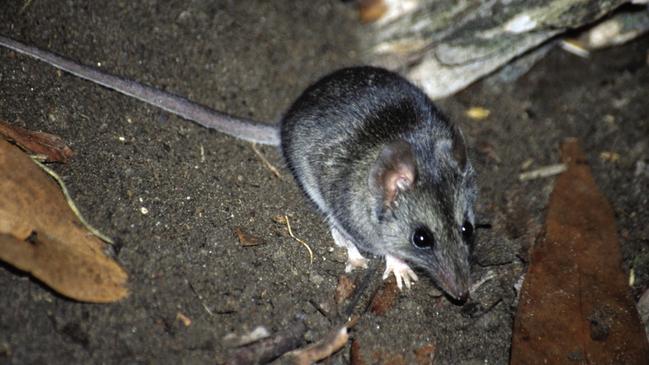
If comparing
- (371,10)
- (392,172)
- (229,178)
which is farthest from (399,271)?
(371,10)

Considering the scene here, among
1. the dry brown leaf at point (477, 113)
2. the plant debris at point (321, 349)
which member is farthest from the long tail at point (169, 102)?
the dry brown leaf at point (477, 113)

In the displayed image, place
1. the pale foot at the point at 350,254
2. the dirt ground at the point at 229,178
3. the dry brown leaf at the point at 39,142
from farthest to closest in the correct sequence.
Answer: the pale foot at the point at 350,254 → the dry brown leaf at the point at 39,142 → the dirt ground at the point at 229,178

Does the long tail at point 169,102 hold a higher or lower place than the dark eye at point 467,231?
higher

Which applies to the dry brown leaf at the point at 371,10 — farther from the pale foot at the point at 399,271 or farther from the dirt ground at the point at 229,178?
the pale foot at the point at 399,271

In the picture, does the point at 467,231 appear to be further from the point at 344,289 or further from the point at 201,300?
the point at 201,300

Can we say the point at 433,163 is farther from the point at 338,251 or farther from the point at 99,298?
the point at 99,298

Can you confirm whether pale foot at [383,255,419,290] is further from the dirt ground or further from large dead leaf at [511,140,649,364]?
large dead leaf at [511,140,649,364]

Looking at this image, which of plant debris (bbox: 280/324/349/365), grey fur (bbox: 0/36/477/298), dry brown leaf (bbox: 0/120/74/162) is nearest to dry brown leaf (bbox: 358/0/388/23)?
grey fur (bbox: 0/36/477/298)

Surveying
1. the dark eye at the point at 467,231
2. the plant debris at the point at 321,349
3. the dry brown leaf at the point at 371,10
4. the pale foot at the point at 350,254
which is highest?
the dry brown leaf at the point at 371,10

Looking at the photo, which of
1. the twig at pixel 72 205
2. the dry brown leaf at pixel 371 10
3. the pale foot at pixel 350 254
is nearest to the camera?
the twig at pixel 72 205
